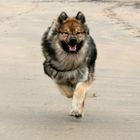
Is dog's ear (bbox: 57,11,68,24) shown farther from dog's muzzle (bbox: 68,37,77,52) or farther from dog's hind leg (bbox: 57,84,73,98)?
dog's hind leg (bbox: 57,84,73,98)

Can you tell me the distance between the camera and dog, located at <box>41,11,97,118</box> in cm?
728

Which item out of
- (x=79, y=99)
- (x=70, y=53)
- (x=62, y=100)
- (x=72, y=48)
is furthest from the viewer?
(x=62, y=100)

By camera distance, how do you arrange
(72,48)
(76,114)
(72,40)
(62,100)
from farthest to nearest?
(62,100), (72,48), (72,40), (76,114)

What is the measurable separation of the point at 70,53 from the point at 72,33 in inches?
12.4

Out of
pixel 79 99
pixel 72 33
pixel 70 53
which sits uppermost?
pixel 72 33

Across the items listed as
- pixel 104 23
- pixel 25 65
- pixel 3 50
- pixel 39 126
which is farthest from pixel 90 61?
pixel 104 23

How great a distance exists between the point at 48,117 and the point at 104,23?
1512 cm

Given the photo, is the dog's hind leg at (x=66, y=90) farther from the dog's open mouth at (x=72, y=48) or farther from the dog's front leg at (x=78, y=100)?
the dog's open mouth at (x=72, y=48)

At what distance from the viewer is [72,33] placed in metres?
7.22

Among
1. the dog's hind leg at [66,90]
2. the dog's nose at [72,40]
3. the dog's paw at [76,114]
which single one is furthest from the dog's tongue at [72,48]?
the dog's paw at [76,114]

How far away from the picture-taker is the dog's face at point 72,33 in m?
7.23

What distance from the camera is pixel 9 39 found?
51.0 ft

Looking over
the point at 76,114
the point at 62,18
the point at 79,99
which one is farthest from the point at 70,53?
the point at 76,114

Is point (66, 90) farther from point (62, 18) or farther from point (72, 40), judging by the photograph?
point (62, 18)
